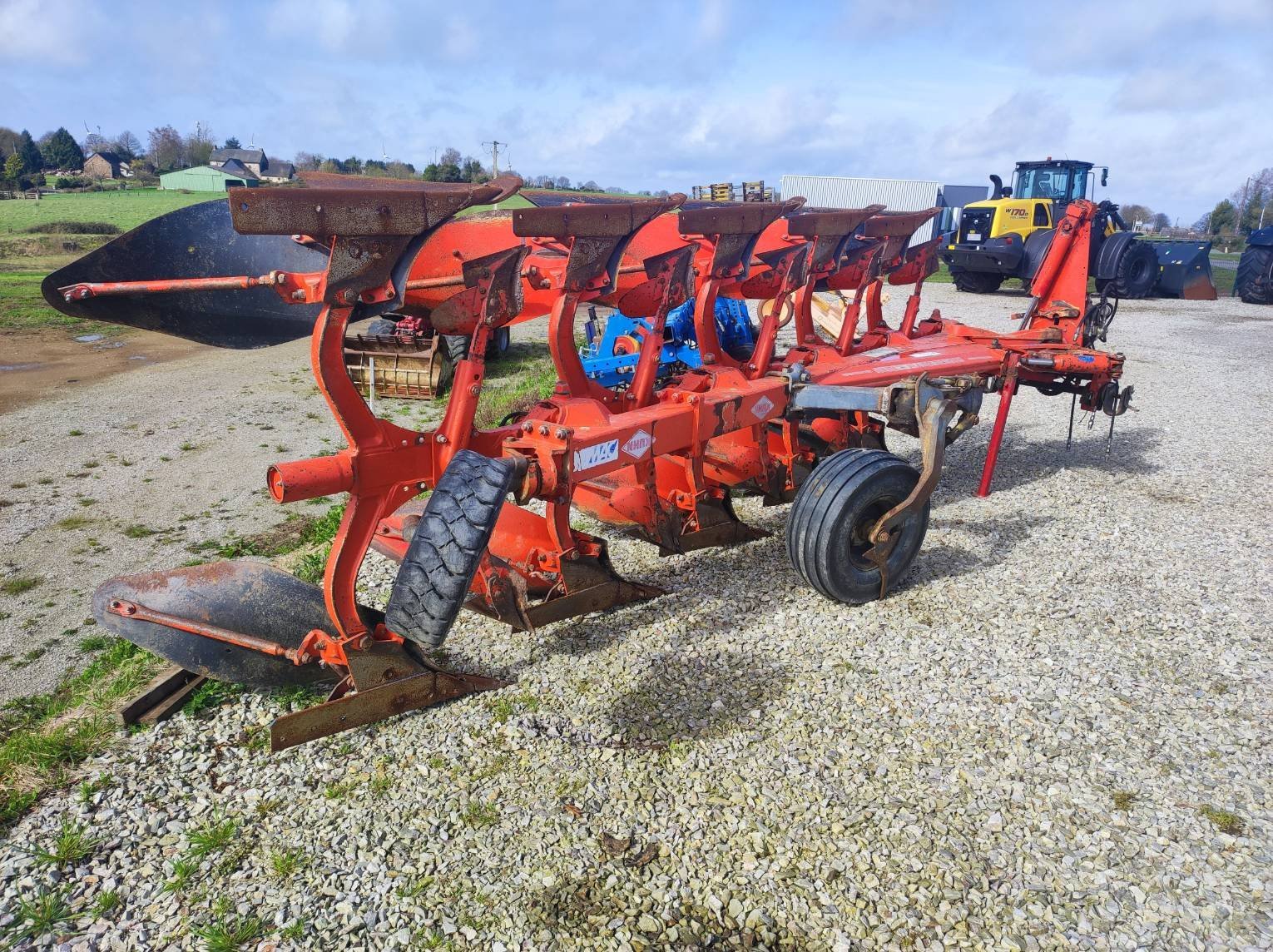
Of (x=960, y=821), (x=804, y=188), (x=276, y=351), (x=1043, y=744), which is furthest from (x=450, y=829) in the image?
(x=804, y=188)

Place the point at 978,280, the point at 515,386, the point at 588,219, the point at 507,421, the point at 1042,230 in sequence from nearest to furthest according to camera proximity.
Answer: the point at 588,219, the point at 507,421, the point at 515,386, the point at 1042,230, the point at 978,280

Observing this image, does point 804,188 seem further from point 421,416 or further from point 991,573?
point 991,573

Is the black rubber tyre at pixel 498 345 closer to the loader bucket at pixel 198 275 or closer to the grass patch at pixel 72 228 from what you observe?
the loader bucket at pixel 198 275

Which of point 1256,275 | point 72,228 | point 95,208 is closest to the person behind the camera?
point 1256,275

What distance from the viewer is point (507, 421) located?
17.9 feet

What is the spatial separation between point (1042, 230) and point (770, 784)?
60.7 ft

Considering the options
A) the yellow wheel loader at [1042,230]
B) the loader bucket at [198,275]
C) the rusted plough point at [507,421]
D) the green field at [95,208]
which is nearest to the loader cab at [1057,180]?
the yellow wheel loader at [1042,230]

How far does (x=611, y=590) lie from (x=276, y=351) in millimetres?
12273

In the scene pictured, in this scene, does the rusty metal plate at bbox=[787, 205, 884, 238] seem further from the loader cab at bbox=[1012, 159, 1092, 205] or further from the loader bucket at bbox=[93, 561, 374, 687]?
the loader cab at bbox=[1012, 159, 1092, 205]

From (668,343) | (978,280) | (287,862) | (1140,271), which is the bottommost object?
(287,862)

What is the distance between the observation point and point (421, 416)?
10.5 m

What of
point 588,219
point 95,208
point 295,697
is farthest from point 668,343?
point 95,208

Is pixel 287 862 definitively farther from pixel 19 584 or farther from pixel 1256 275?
pixel 1256 275

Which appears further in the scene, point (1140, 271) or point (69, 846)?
point (1140, 271)
